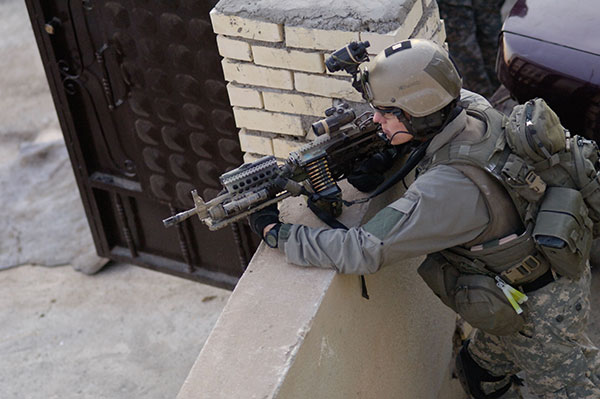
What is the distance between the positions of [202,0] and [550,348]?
2.34m

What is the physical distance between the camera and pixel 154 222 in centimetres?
563

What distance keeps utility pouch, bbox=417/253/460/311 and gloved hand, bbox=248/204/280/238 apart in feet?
1.97

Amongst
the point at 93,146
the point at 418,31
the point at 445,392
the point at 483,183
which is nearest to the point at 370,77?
the point at 483,183

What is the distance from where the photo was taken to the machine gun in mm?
2762

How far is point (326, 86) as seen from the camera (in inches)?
137

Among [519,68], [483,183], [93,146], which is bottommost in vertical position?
[93,146]

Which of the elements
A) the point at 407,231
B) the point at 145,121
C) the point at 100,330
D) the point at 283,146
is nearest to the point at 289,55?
the point at 283,146

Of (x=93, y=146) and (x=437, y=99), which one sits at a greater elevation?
(x=437, y=99)

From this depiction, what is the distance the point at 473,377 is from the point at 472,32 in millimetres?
3577

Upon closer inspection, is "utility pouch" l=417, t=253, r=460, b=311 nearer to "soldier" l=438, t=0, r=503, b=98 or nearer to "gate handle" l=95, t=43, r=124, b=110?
"gate handle" l=95, t=43, r=124, b=110

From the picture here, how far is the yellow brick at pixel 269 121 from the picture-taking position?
3.68m

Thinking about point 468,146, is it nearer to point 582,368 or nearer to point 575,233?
point 575,233

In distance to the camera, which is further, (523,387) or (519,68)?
(519,68)

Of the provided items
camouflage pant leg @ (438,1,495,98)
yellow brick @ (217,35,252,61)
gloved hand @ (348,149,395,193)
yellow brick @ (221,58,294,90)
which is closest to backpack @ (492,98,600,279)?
gloved hand @ (348,149,395,193)
